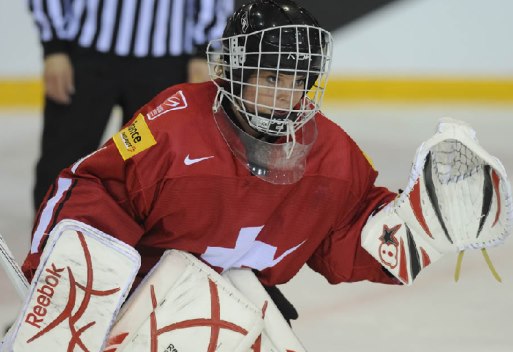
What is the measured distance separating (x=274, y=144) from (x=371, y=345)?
0.92 m

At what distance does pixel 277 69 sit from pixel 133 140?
0.28 metres

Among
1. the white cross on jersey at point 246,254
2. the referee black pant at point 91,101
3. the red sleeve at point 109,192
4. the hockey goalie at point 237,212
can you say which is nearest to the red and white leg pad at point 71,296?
the hockey goalie at point 237,212

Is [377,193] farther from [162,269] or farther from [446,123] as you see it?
[162,269]

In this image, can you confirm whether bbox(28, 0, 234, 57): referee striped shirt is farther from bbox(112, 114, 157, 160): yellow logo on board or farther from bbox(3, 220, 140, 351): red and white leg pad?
bbox(3, 220, 140, 351): red and white leg pad

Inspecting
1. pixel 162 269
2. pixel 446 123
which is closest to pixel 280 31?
pixel 446 123

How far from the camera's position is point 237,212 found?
1973 millimetres

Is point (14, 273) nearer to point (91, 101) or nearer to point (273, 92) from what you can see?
point (273, 92)

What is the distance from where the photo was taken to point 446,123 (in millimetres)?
1974

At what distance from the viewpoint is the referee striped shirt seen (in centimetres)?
311

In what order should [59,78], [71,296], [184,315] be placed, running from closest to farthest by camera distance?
[71,296]
[184,315]
[59,78]

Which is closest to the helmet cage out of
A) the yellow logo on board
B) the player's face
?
the player's face

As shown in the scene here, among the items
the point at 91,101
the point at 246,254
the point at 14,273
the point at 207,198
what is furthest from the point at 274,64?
the point at 91,101

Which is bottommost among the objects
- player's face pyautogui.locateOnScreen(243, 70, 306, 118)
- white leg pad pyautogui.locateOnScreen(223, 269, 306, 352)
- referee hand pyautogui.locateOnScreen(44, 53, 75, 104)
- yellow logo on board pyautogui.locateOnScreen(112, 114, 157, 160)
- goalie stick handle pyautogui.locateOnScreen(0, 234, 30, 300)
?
white leg pad pyautogui.locateOnScreen(223, 269, 306, 352)

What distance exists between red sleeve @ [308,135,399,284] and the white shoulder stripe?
530 mm
